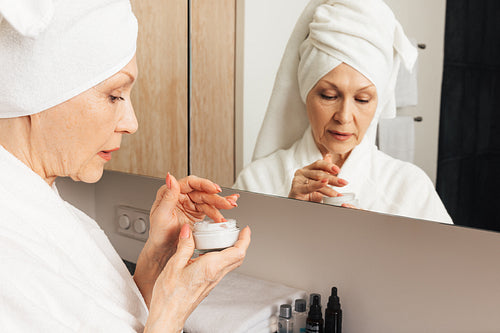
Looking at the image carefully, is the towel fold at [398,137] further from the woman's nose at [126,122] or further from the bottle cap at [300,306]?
the woman's nose at [126,122]

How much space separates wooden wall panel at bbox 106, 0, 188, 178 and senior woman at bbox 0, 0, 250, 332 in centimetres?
52

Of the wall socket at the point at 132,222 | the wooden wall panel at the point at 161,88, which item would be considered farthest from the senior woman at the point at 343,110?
the wall socket at the point at 132,222

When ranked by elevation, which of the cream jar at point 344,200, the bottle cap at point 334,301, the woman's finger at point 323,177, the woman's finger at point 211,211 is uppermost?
the woman's finger at point 323,177

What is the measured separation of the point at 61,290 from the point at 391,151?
682mm

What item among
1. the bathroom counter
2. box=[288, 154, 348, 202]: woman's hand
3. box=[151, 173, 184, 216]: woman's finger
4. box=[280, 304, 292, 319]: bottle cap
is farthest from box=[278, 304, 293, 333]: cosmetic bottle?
box=[151, 173, 184, 216]: woman's finger

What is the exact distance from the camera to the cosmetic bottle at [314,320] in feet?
3.44

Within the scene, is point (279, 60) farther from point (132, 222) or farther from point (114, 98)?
point (132, 222)

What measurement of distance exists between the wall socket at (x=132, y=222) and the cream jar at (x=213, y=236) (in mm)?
759

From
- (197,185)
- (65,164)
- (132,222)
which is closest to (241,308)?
(197,185)

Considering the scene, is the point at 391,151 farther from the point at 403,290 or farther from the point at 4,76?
the point at 4,76

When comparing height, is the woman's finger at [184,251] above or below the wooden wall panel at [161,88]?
below

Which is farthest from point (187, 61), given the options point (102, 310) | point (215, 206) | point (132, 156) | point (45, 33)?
point (102, 310)

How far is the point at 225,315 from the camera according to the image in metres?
1.10

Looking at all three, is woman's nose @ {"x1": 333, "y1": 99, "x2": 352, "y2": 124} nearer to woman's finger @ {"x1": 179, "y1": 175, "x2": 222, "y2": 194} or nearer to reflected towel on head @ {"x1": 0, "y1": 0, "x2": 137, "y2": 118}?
woman's finger @ {"x1": 179, "y1": 175, "x2": 222, "y2": 194}
